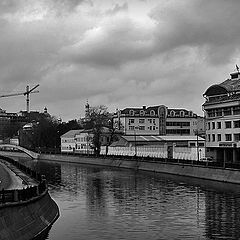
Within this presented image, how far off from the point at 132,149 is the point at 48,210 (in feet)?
313

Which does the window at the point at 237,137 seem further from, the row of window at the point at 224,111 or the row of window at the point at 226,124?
the row of window at the point at 224,111

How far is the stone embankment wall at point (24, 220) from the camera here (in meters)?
32.6

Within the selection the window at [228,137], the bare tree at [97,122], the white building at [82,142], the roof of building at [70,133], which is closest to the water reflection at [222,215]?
the window at [228,137]

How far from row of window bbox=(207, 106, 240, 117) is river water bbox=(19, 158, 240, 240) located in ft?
70.2

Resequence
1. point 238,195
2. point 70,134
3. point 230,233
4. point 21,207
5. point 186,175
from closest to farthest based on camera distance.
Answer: point 21,207, point 230,233, point 238,195, point 186,175, point 70,134

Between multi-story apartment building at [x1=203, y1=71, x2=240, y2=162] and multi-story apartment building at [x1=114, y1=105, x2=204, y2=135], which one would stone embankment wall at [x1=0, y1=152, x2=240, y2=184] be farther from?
multi-story apartment building at [x1=114, y1=105, x2=204, y2=135]

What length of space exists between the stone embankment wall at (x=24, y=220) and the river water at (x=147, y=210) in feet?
3.74

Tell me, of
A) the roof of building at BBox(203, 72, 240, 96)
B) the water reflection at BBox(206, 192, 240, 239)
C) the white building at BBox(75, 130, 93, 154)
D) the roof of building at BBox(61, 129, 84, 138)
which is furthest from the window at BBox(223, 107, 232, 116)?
the roof of building at BBox(61, 129, 84, 138)

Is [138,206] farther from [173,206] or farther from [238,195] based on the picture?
[238,195]

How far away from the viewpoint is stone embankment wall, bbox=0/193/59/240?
32.6 metres

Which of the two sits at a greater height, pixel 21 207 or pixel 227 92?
pixel 227 92

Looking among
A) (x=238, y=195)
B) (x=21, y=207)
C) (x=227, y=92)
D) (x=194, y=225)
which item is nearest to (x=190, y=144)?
(x=227, y=92)

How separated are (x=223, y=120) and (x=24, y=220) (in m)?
71.0

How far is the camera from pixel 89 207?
5391 cm
